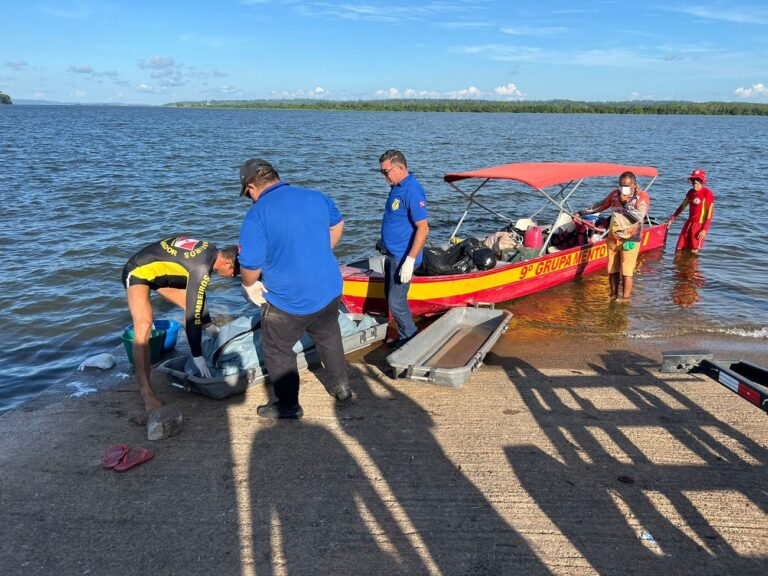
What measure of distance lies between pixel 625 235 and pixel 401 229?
14.2 ft

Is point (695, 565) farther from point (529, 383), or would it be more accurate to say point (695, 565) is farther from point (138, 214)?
point (138, 214)

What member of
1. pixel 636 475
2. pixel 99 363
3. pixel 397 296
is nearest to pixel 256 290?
pixel 397 296

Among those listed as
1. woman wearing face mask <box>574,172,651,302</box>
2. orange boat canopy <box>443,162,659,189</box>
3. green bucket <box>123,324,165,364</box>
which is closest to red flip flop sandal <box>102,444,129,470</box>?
green bucket <box>123,324,165,364</box>

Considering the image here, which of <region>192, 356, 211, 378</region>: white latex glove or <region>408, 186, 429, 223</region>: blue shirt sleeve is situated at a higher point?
<region>408, 186, 429, 223</region>: blue shirt sleeve

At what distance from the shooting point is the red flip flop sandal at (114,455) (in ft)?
13.5

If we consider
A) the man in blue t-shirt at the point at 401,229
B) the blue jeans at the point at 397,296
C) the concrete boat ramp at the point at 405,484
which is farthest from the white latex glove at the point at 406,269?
the concrete boat ramp at the point at 405,484

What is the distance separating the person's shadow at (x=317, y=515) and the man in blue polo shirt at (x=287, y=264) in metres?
0.61

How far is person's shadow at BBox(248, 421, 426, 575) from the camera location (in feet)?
10.6

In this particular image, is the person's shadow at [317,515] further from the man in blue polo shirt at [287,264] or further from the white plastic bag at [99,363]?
the white plastic bag at [99,363]

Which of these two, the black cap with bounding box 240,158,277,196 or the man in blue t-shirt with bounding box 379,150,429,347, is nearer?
the black cap with bounding box 240,158,277,196

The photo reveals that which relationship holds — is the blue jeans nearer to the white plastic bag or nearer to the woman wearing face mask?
the white plastic bag

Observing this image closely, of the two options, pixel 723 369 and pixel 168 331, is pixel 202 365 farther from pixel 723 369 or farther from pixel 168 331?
pixel 723 369

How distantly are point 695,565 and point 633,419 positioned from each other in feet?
5.64

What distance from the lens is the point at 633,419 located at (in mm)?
4773
